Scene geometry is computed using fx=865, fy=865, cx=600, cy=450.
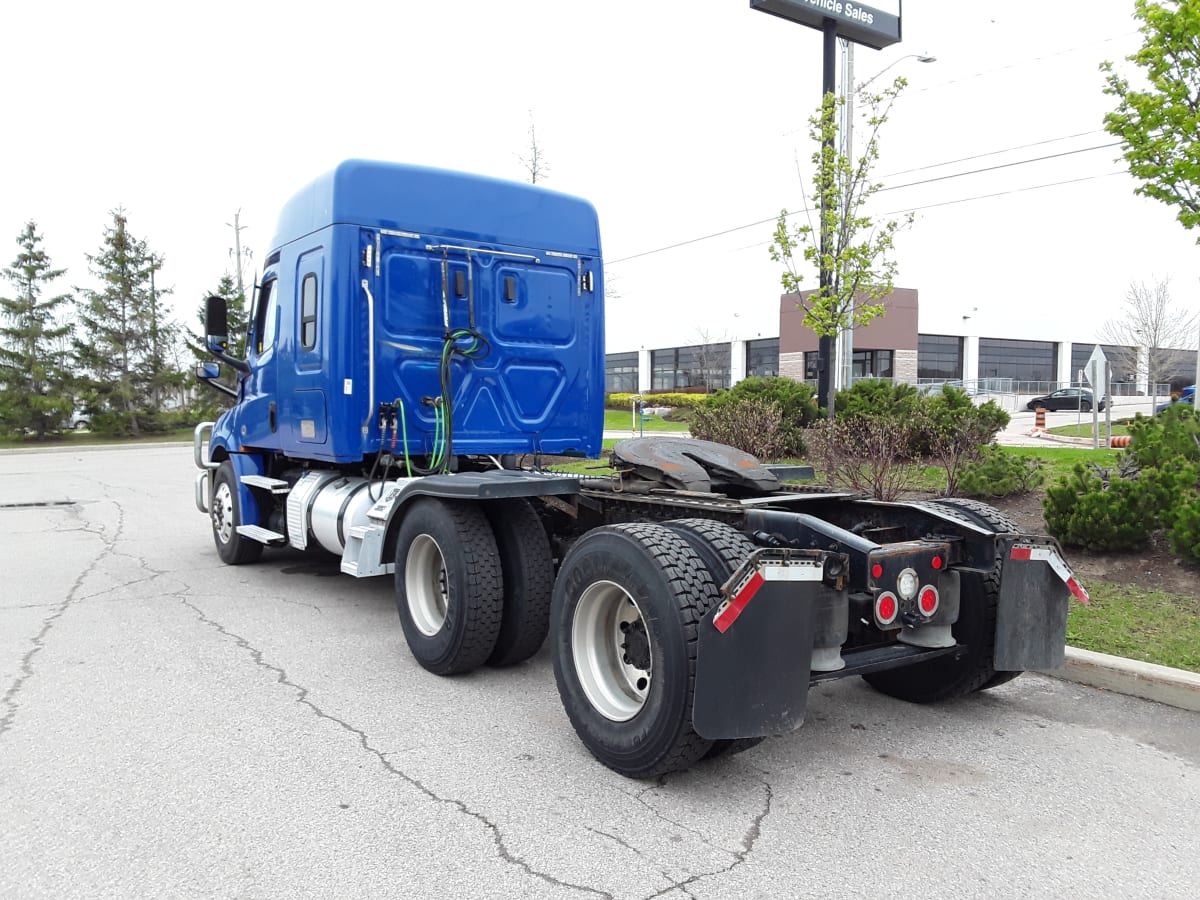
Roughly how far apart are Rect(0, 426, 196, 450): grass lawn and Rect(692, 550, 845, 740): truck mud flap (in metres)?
36.2

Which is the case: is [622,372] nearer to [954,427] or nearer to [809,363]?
[809,363]

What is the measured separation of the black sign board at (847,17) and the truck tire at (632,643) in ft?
44.8

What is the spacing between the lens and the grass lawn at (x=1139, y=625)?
16.8 ft

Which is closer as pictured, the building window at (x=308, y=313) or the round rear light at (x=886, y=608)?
the round rear light at (x=886, y=608)

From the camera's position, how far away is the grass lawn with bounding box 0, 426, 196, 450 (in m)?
34.3

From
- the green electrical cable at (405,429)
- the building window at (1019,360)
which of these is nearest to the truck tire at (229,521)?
the green electrical cable at (405,429)

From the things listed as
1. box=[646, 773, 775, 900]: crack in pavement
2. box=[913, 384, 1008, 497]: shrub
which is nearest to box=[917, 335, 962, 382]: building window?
box=[913, 384, 1008, 497]: shrub

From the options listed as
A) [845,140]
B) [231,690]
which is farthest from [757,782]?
[845,140]

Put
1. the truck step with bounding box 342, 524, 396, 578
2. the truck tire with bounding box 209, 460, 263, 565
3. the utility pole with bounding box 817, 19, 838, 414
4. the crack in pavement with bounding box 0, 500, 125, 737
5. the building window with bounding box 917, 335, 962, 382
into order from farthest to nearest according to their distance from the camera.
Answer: the building window with bounding box 917, 335, 962, 382
the utility pole with bounding box 817, 19, 838, 414
the truck tire with bounding box 209, 460, 263, 565
the truck step with bounding box 342, 524, 396, 578
the crack in pavement with bounding box 0, 500, 125, 737

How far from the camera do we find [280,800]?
3.51 m

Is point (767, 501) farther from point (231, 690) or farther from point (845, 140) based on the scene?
point (845, 140)

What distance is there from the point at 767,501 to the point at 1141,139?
7.23 meters

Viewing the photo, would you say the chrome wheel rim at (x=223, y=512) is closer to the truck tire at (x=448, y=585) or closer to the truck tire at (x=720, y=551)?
the truck tire at (x=448, y=585)

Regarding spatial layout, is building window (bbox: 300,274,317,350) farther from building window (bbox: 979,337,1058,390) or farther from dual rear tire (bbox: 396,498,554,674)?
building window (bbox: 979,337,1058,390)
